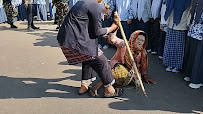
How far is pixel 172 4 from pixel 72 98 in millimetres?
2392

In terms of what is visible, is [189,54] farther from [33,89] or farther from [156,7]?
[33,89]

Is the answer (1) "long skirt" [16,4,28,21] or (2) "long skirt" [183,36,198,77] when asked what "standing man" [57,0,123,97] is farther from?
(1) "long skirt" [16,4,28,21]

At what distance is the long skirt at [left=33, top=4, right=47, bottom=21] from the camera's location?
10.3 m

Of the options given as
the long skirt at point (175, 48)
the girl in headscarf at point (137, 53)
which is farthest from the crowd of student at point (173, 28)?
the girl in headscarf at point (137, 53)

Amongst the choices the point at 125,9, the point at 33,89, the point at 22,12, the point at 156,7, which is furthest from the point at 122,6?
the point at 22,12

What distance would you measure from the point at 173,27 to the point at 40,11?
828cm

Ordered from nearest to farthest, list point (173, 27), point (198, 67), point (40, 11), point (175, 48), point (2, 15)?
point (198, 67) < point (173, 27) < point (175, 48) < point (2, 15) < point (40, 11)

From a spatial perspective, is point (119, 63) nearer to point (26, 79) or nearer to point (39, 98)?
point (39, 98)

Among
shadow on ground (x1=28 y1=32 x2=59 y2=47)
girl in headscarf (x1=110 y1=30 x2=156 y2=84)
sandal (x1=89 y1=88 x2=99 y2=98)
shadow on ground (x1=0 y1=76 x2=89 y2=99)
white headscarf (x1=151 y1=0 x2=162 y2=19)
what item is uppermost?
white headscarf (x1=151 y1=0 x2=162 y2=19)

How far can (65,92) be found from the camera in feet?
11.4

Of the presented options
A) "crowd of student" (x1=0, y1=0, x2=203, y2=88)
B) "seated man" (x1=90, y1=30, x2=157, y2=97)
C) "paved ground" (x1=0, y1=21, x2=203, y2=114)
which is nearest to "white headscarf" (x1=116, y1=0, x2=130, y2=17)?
"crowd of student" (x1=0, y1=0, x2=203, y2=88)

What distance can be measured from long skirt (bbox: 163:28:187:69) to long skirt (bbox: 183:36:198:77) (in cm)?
9

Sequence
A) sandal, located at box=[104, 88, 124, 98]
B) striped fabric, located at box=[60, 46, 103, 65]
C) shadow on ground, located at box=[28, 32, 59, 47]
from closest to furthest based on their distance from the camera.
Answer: striped fabric, located at box=[60, 46, 103, 65] → sandal, located at box=[104, 88, 124, 98] → shadow on ground, located at box=[28, 32, 59, 47]

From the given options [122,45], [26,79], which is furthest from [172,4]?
[26,79]
